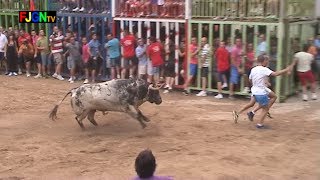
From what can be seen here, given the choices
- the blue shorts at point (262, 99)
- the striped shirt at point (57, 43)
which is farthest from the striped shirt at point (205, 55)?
the striped shirt at point (57, 43)

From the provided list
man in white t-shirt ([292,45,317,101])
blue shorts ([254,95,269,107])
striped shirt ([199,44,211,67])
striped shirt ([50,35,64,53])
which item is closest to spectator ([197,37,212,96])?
striped shirt ([199,44,211,67])

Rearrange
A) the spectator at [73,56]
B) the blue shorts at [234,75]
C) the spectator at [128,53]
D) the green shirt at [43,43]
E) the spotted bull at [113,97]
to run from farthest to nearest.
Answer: the green shirt at [43,43]
the spectator at [73,56]
the spectator at [128,53]
the blue shorts at [234,75]
the spotted bull at [113,97]

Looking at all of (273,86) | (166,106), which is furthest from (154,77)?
(273,86)

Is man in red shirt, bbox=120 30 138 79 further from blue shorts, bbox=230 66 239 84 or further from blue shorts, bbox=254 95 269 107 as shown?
blue shorts, bbox=254 95 269 107

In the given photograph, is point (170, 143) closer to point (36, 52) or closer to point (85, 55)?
point (85, 55)

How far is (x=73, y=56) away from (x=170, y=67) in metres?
Result: 3.86

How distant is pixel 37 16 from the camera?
1978cm

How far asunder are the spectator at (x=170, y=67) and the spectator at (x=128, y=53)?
1.29m

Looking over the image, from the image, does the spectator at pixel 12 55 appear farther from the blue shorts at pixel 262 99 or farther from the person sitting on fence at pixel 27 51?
the blue shorts at pixel 262 99

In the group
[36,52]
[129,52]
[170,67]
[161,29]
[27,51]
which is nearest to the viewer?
[170,67]

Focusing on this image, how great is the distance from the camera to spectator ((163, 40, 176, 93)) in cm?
1596

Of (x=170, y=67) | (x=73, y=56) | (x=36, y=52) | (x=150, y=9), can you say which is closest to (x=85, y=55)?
(x=73, y=56)

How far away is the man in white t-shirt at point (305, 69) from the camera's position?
13897 mm

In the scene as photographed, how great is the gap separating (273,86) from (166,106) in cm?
307
